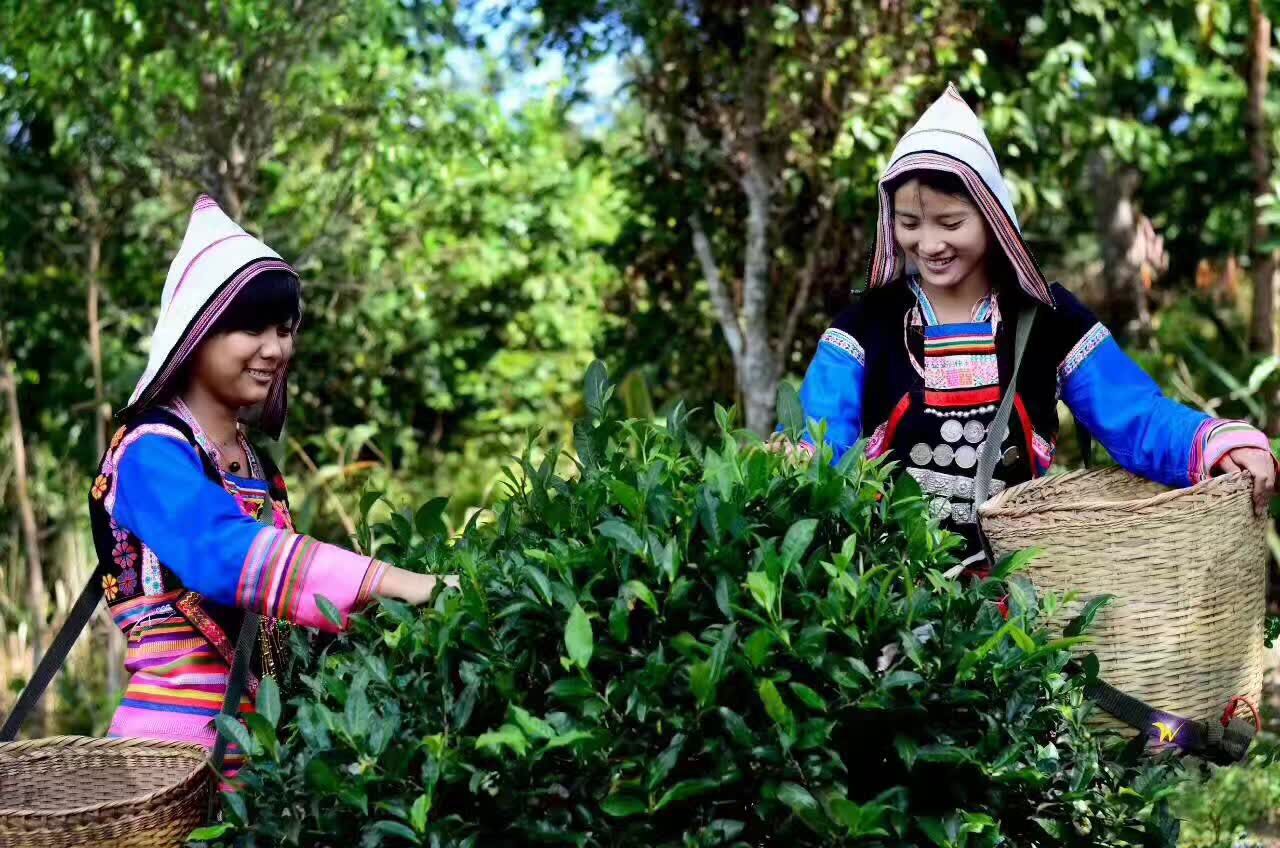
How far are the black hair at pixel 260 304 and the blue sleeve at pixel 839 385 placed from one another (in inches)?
44.1

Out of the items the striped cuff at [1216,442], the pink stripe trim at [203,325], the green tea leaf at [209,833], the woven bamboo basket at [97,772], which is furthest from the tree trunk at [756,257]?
the green tea leaf at [209,833]

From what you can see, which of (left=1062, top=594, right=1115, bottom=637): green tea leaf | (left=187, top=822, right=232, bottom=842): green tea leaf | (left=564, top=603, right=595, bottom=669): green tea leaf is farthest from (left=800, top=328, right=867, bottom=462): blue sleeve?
(left=187, top=822, right=232, bottom=842): green tea leaf

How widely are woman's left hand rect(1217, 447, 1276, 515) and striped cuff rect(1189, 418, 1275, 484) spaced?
1 cm

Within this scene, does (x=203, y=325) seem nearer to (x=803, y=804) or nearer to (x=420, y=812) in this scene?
(x=420, y=812)

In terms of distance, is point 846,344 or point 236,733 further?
point 846,344

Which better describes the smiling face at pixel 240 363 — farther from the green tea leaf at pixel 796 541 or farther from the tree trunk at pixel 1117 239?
the tree trunk at pixel 1117 239

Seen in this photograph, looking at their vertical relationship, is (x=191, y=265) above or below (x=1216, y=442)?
above

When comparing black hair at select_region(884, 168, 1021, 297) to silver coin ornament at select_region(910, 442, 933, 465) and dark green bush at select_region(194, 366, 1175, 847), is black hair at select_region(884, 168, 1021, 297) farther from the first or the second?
dark green bush at select_region(194, 366, 1175, 847)

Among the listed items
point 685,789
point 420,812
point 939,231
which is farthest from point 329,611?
point 939,231

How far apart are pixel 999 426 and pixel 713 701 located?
1247 mm

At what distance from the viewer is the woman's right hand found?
2.26m

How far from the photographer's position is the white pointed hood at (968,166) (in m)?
2.91

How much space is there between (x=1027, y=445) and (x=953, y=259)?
430 millimetres

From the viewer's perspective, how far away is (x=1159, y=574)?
8.09ft
